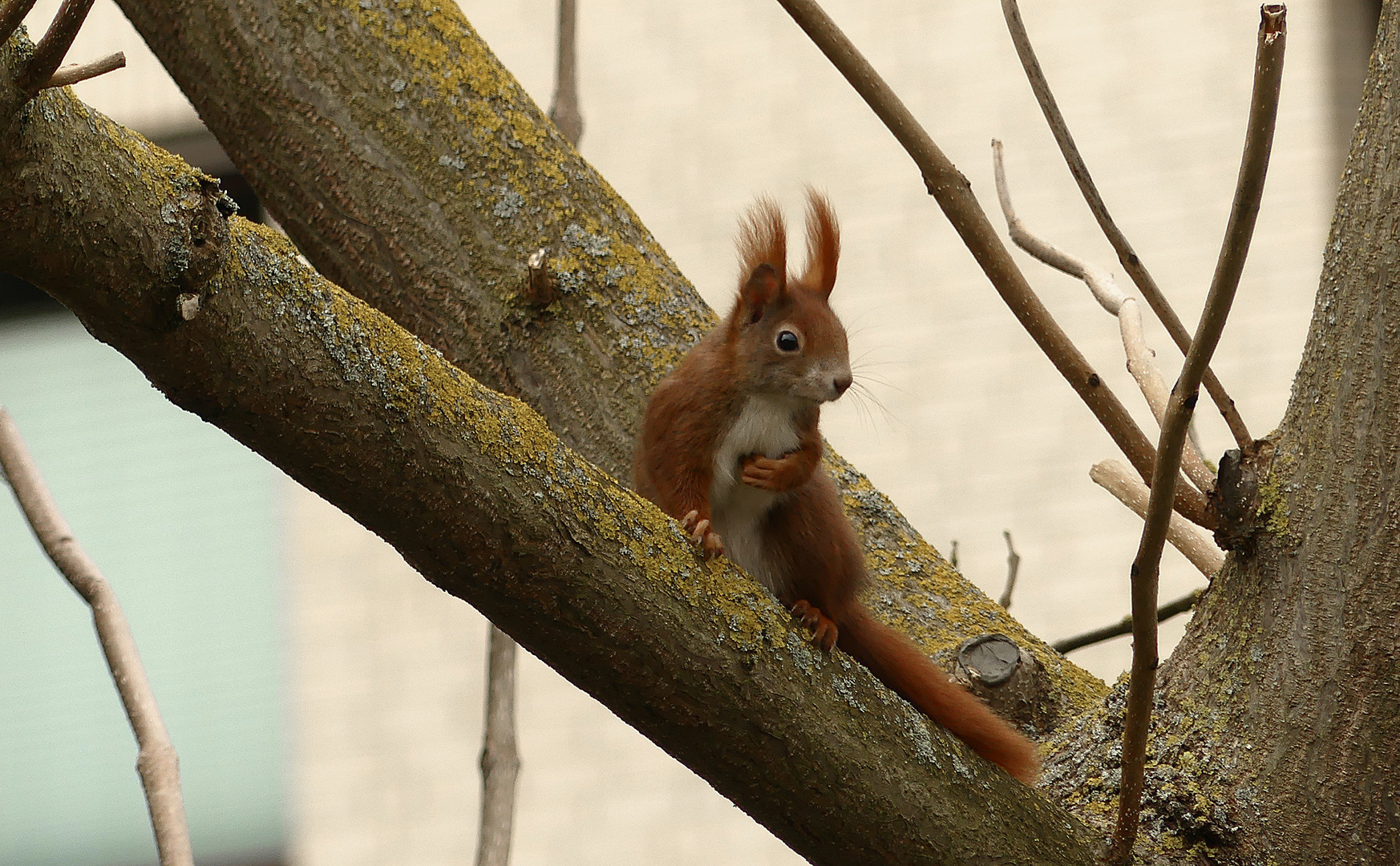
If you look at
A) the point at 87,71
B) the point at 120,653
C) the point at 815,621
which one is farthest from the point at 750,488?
the point at 87,71

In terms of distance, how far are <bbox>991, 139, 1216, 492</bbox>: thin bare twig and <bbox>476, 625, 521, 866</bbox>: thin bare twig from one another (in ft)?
2.62

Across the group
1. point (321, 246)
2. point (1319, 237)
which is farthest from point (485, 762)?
point (1319, 237)

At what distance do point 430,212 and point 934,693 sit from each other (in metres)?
0.89

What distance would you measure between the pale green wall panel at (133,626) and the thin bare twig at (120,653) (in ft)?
9.49

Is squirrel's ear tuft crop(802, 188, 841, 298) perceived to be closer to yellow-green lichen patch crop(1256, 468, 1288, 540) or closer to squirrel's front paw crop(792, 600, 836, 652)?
squirrel's front paw crop(792, 600, 836, 652)

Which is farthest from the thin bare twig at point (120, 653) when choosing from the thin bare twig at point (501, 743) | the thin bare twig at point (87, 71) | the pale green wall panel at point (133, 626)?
the pale green wall panel at point (133, 626)

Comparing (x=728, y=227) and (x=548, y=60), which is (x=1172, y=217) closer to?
(x=728, y=227)

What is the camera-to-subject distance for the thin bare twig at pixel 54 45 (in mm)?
846

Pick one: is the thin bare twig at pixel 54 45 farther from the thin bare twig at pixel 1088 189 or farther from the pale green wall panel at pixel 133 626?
the pale green wall panel at pixel 133 626

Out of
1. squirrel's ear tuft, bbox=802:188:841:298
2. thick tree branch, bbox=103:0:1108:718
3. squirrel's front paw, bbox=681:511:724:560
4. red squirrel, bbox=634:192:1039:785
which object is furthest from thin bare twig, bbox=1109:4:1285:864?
squirrel's ear tuft, bbox=802:188:841:298

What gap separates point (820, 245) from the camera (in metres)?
2.07

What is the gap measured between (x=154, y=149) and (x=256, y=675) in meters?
3.84

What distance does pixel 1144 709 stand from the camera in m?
1.30

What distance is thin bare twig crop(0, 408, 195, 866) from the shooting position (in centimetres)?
152
